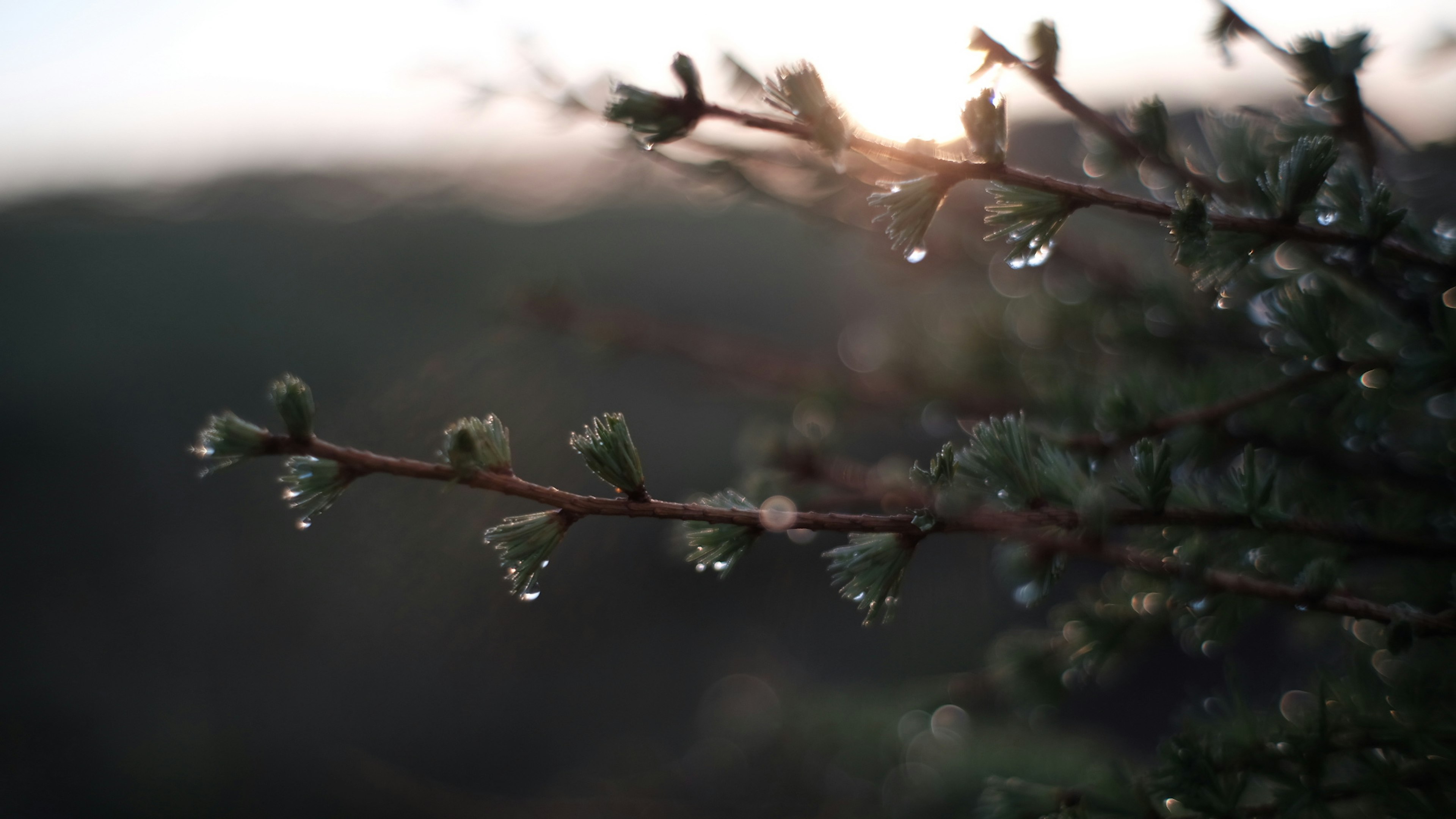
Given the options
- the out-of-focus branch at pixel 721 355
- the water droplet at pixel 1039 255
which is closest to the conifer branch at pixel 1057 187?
the water droplet at pixel 1039 255

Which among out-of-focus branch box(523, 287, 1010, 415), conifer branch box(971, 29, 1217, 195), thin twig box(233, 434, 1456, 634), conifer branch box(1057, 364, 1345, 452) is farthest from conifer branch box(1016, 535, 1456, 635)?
out-of-focus branch box(523, 287, 1010, 415)

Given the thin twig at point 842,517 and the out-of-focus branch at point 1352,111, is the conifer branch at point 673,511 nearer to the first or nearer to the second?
the thin twig at point 842,517

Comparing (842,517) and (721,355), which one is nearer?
(842,517)

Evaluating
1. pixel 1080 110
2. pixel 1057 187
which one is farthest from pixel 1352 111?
pixel 1057 187

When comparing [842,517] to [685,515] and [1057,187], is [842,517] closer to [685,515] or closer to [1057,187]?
[685,515]

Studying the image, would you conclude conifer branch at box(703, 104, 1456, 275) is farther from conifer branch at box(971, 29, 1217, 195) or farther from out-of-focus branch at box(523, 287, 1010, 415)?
out-of-focus branch at box(523, 287, 1010, 415)

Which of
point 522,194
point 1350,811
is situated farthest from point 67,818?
point 1350,811
